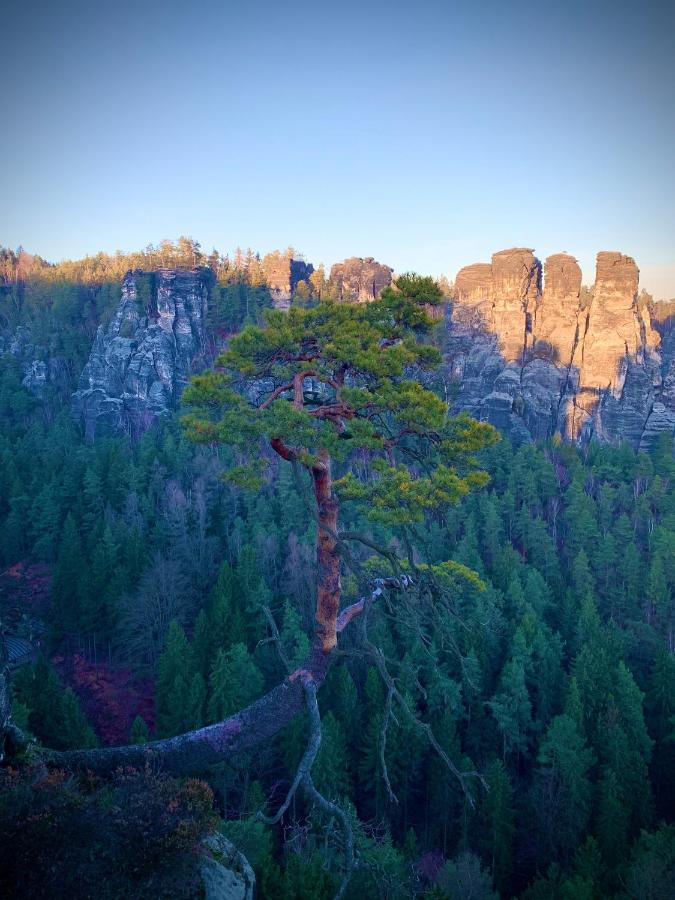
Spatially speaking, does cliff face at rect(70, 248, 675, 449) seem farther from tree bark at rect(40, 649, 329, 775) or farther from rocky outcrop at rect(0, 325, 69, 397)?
tree bark at rect(40, 649, 329, 775)

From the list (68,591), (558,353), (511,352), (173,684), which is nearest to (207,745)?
(173,684)

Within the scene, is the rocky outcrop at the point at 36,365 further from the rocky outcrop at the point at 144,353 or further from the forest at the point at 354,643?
the forest at the point at 354,643

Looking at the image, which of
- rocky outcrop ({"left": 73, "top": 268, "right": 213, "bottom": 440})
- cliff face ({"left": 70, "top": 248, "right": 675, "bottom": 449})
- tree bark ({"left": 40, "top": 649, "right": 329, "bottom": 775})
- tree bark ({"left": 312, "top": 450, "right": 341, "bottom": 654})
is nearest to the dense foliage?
tree bark ({"left": 40, "top": 649, "right": 329, "bottom": 775})

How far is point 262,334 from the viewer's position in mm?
6141

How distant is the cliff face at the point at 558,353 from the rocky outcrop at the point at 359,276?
9227 mm

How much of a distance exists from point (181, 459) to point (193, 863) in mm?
35910

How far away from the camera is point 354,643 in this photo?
79.4ft

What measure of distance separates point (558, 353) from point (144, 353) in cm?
4025

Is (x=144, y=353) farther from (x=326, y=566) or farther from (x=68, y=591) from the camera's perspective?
(x=326, y=566)

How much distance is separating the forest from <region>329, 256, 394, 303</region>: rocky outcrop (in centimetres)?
2467

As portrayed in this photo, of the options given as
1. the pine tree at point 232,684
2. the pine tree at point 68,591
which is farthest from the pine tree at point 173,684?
the pine tree at point 68,591

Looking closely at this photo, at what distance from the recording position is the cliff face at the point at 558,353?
51.0 m

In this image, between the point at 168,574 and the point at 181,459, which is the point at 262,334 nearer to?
the point at 168,574

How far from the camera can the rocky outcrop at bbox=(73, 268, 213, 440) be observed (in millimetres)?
51219
